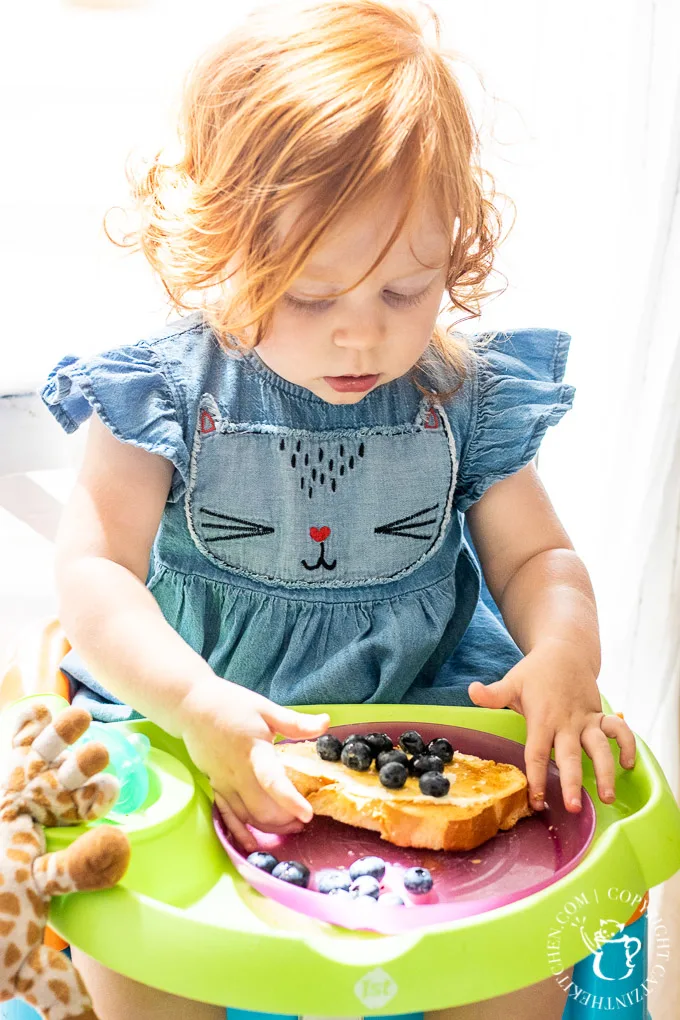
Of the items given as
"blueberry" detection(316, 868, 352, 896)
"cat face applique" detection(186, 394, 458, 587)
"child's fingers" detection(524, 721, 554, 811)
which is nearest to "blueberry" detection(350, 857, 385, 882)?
"blueberry" detection(316, 868, 352, 896)

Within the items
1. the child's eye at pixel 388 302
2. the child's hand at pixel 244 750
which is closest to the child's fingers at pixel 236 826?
the child's hand at pixel 244 750

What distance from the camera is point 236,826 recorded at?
0.68m

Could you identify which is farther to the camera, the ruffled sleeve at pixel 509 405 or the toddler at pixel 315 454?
the ruffled sleeve at pixel 509 405

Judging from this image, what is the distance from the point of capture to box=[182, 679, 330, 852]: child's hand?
65cm

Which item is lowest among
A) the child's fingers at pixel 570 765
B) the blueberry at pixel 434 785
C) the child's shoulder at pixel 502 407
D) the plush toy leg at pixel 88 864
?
the child's fingers at pixel 570 765

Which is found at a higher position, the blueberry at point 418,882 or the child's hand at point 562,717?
the child's hand at point 562,717

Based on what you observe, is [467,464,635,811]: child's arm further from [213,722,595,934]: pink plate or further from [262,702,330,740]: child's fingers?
[262,702,330,740]: child's fingers

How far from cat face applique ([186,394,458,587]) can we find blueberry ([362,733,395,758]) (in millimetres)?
172

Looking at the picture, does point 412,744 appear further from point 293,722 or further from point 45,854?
point 45,854

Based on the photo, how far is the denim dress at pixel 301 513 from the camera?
0.84 metres

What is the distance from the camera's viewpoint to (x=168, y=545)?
2.87 ft

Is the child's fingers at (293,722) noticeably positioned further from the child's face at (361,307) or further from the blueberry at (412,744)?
the child's face at (361,307)

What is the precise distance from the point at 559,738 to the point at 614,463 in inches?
18.8

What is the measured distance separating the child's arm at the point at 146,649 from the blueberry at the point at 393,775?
0.19 ft
